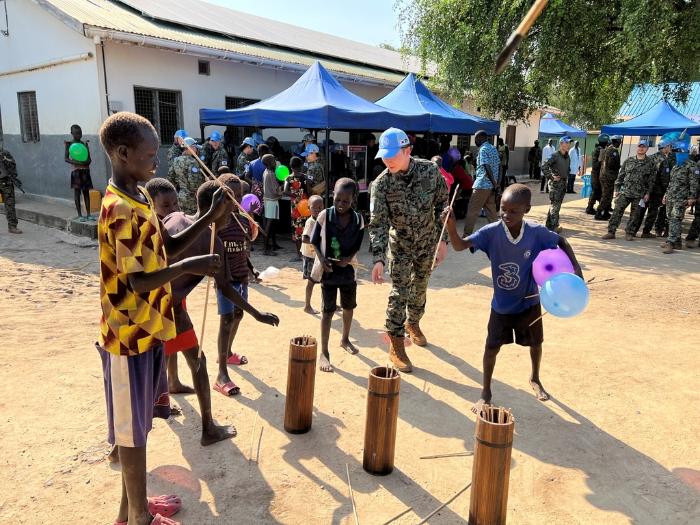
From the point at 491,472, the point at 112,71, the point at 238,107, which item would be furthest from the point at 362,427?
the point at 238,107

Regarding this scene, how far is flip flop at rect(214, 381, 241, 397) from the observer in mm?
3951

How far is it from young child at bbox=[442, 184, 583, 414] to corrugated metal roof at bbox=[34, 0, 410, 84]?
9.49 meters

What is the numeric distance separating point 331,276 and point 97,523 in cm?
250

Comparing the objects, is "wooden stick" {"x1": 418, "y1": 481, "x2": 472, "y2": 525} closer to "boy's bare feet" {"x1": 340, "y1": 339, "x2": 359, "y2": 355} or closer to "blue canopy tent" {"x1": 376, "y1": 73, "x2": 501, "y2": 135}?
"boy's bare feet" {"x1": 340, "y1": 339, "x2": 359, "y2": 355}

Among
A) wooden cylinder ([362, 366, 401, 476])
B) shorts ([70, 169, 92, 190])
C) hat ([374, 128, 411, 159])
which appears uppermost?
hat ([374, 128, 411, 159])

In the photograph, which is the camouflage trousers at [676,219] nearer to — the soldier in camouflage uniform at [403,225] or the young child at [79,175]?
the soldier in camouflage uniform at [403,225]

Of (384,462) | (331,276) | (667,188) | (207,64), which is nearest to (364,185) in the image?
(207,64)

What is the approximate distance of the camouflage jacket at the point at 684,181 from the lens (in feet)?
31.5

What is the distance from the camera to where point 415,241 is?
14.5 ft

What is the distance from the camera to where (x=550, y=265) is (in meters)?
3.42

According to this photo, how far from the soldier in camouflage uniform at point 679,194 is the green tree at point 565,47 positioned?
2.35m

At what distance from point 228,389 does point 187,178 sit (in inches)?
194

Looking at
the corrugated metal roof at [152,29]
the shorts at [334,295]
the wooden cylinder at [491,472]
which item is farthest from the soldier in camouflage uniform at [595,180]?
the wooden cylinder at [491,472]

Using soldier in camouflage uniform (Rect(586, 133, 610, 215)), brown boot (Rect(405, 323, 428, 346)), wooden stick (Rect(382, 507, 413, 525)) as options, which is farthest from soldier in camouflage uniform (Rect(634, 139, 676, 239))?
wooden stick (Rect(382, 507, 413, 525))
